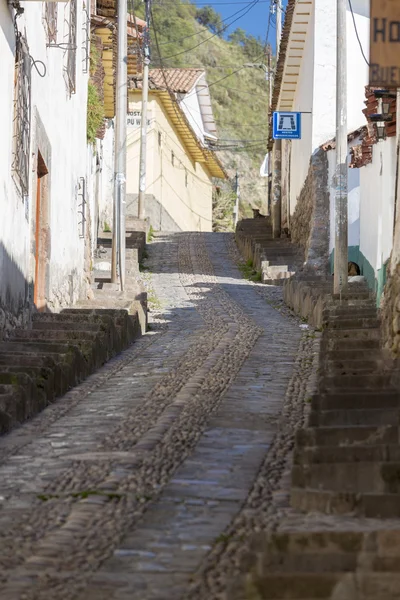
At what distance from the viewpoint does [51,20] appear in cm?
1488

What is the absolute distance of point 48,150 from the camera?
1508cm

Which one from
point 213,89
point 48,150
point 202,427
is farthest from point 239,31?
point 202,427

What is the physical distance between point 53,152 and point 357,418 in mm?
9898

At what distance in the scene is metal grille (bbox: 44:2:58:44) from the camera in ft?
47.4

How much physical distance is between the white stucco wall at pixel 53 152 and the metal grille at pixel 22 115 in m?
0.20

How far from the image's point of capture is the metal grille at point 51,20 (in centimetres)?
1445

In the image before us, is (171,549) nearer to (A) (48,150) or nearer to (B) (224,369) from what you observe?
(B) (224,369)

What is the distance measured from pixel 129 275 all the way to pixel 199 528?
58.2ft

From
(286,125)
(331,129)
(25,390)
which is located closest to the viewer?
(25,390)

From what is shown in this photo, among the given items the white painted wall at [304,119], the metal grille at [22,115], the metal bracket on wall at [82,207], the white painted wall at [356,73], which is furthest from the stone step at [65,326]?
the white painted wall at [304,119]

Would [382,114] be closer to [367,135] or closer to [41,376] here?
[367,135]

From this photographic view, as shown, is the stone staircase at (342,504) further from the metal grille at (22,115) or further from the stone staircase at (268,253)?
the stone staircase at (268,253)

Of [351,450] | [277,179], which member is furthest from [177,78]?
[351,450]

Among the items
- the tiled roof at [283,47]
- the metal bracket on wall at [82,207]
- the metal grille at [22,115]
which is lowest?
the metal bracket on wall at [82,207]
